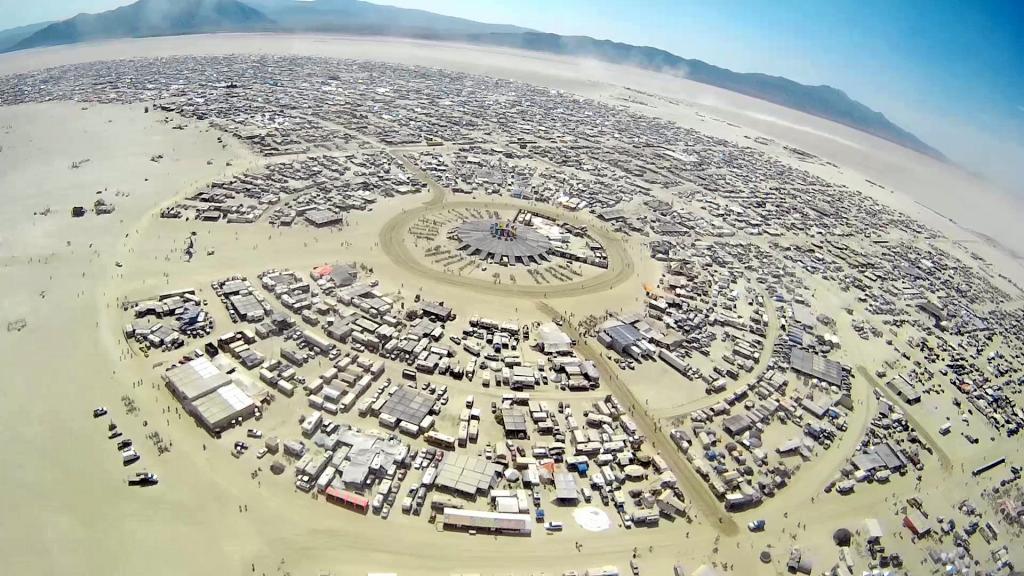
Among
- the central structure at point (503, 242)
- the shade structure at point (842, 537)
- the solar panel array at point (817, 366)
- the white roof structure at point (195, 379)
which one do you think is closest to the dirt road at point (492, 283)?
the central structure at point (503, 242)

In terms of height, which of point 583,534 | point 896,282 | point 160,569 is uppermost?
point 896,282

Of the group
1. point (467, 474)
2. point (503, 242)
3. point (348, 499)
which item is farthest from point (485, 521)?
point (503, 242)

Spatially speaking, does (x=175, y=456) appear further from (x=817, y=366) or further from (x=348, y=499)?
(x=817, y=366)

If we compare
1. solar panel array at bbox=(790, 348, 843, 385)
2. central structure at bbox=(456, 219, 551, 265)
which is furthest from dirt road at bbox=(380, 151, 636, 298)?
solar panel array at bbox=(790, 348, 843, 385)

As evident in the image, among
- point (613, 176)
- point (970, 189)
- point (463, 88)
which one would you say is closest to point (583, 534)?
point (613, 176)

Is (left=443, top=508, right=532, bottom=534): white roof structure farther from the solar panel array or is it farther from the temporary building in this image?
the solar panel array

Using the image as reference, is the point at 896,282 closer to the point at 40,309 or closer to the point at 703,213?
the point at 703,213

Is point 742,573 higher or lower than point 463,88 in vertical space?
lower
